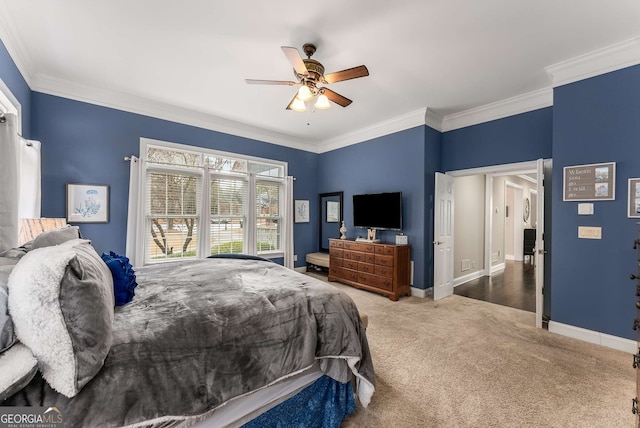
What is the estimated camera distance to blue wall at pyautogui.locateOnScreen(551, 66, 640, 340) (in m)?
2.47

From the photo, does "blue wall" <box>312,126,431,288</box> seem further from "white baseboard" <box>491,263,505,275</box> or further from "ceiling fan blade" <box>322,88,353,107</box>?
"white baseboard" <box>491,263,505,275</box>

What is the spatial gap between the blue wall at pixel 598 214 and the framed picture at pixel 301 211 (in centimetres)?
406

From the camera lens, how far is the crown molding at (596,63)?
246 cm

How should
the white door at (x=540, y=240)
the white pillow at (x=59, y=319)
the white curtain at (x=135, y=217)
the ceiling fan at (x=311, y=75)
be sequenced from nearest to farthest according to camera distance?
the white pillow at (x=59, y=319) < the ceiling fan at (x=311, y=75) < the white door at (x=540, y=240) < the white curtain at (x=135, y=217)

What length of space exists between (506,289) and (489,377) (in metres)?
3.13

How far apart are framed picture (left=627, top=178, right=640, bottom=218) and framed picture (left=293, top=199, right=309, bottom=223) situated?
181 inches

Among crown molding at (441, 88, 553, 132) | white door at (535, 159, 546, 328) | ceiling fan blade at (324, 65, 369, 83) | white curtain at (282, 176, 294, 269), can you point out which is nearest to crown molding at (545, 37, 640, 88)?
crown molding at (441, 88, 553, 132)

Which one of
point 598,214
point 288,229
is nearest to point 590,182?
point 598,214

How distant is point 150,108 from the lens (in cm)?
384

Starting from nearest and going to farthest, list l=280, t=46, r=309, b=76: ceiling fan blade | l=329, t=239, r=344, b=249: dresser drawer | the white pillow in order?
the white pillow, l=280, t=46, r=309, b=76: ceiling fan blade, l=329, t=239, r=344, b=249: dresser drawer

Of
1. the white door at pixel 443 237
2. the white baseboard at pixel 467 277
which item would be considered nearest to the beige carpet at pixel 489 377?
the white door at pixel 443 237

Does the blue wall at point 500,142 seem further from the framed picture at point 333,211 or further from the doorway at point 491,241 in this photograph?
the framed picture at point 333,211

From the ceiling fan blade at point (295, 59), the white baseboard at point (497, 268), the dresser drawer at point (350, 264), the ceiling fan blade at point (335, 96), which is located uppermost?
the ceiling fan blade at point (295, 59)

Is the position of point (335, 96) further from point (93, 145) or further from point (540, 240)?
point (93, 145)
